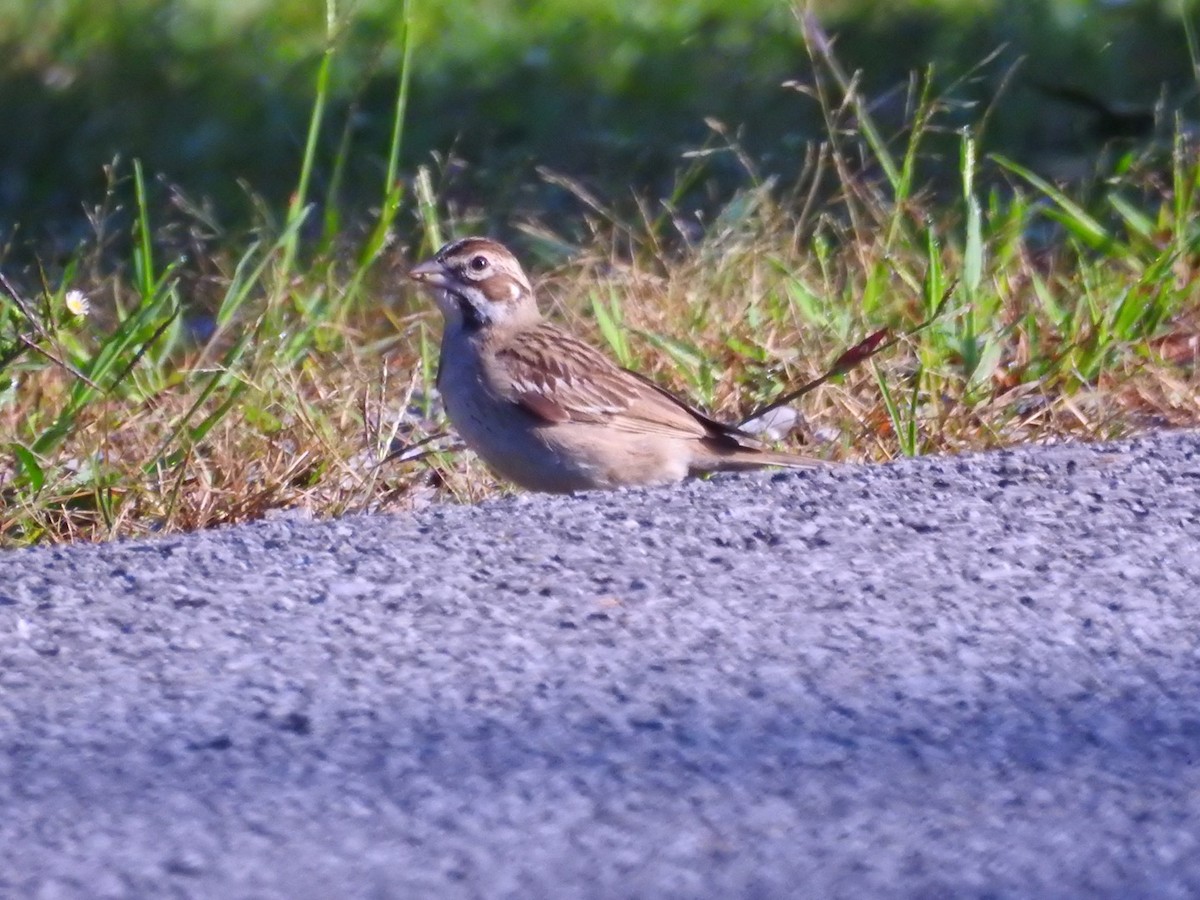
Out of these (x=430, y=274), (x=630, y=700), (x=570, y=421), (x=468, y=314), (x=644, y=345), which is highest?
(x=630, y=700)

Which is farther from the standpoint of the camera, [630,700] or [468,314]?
[468,314]

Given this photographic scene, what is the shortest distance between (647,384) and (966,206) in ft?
4.75

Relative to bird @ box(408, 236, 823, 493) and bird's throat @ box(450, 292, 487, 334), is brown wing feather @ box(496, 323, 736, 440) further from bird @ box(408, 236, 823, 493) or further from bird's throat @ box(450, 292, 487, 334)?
bird's throat @ box(450, 292, 487, 334)

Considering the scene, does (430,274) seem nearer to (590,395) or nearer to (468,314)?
(468,314)

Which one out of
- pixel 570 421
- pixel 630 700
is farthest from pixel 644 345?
pixel 630 700

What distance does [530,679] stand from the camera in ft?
11.6

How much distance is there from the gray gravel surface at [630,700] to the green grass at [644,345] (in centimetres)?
108

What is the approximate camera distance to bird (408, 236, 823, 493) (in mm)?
5848

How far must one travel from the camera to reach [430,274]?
6.42m

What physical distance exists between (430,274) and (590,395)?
2.56 feet

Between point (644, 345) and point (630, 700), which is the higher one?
point (630, 700)

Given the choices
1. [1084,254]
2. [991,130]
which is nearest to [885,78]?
[991,130]

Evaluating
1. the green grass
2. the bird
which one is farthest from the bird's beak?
the green grass

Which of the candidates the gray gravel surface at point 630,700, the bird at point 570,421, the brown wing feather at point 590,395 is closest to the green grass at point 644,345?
the bird at point 570,421
